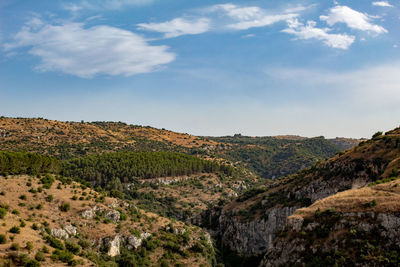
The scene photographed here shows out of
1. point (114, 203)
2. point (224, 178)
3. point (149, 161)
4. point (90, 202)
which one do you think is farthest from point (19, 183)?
point (224, 178)

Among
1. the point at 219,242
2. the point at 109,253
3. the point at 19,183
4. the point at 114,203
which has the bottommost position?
the point at 219,242

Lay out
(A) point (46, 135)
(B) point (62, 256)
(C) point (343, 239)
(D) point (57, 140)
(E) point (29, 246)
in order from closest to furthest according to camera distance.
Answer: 1. (C) point (343, 239)
2. (E) point (29, 246)
3. (B) point (62, 256)
4. (D) point (57, 140)
5. (A) point (46, 135)

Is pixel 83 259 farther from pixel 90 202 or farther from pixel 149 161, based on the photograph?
pixel 149 161

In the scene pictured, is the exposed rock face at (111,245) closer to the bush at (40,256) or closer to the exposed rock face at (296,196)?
the bush at (40,256)

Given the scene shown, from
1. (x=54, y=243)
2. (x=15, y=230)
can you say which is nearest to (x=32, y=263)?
(x=54, y=243)

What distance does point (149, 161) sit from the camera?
135 metres

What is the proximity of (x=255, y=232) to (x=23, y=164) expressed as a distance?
175 feet

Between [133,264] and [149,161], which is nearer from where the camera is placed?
[133,264]

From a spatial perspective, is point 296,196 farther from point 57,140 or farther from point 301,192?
point 57,140

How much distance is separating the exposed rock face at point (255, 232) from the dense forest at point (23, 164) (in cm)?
4668

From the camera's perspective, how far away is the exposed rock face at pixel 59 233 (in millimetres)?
48156

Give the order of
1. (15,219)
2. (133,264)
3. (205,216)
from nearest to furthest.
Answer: (15,219) → (133,264) → (205,216)

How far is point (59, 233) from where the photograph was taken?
160ft

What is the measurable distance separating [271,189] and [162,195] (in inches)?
1820
